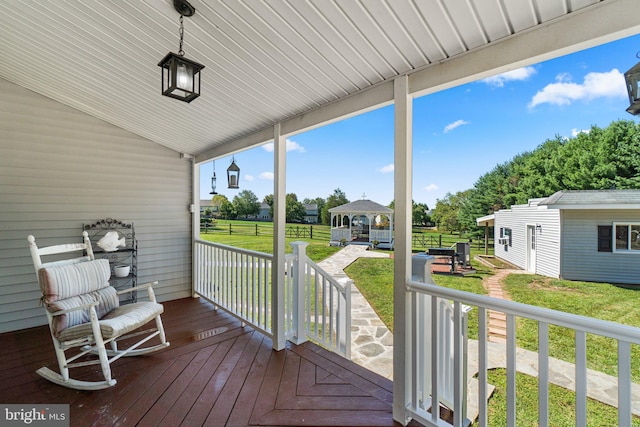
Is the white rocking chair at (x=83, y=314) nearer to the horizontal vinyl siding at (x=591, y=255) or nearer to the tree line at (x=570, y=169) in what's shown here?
the tree line at (x=570, y=169)

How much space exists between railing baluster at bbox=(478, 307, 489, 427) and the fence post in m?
1.82

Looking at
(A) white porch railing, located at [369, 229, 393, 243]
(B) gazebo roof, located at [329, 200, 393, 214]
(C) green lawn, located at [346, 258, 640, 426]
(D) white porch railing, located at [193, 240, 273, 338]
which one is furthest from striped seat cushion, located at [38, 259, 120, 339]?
(A) white porch railing, located at [369, 229, 393, 243]

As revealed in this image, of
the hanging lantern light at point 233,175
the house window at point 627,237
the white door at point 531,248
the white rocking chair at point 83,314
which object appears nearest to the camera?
the white rocking chair at point 83,314

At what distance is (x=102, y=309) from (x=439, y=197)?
17.7ft

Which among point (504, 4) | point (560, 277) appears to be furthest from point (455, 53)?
point (560, 277)

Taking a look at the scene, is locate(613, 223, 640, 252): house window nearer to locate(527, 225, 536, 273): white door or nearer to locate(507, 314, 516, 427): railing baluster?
locate(527, 225, 536, 273): white door

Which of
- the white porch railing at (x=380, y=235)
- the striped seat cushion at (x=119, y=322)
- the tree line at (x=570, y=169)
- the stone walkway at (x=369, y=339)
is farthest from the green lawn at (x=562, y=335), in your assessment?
the white porch railing at (x=380, y=235)

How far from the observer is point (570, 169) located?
313 centimetres

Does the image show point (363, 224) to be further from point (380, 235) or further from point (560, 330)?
point (560, 330)

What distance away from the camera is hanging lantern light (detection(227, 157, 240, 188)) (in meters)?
4.29

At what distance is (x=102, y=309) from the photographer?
8.78 ft

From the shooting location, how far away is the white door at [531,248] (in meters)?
3.41

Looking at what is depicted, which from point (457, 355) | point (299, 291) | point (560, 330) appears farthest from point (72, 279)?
point (560, 330)

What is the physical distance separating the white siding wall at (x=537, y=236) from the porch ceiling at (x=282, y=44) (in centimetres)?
247
